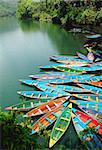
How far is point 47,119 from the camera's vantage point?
776cm

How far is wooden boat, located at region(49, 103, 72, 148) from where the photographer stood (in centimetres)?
694

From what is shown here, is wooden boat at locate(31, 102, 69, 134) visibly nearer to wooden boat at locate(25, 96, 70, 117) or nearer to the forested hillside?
wooden boat at locate(25, 96, 70, 117)

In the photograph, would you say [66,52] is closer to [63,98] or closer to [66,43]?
[66,43]

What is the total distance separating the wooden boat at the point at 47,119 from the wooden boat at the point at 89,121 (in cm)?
44

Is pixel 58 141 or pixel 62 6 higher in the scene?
pixel 62 6

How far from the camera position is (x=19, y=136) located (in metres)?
4.40

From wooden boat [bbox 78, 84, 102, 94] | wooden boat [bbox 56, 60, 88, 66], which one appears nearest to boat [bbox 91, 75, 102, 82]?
wooden boat [bbox 78, 84, 102, 94]

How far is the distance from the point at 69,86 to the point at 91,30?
13.3m

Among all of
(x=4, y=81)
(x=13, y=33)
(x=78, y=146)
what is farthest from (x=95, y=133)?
(x=13, y=33)

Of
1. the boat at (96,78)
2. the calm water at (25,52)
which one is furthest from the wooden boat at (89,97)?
the calm water at (25,52)

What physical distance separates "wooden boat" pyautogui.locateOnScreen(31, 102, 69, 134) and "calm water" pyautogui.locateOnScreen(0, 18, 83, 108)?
1.86m

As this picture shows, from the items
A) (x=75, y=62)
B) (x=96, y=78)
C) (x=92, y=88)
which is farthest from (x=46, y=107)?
(x=75, y=62)

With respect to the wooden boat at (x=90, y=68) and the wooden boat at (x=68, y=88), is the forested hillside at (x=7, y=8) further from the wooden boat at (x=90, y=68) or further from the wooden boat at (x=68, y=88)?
the wooden boat at (x=68, y=88)

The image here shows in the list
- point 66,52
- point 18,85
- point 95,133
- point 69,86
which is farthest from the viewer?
point 66,52
